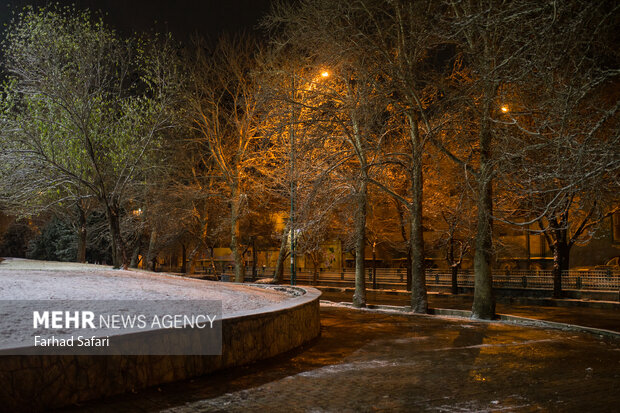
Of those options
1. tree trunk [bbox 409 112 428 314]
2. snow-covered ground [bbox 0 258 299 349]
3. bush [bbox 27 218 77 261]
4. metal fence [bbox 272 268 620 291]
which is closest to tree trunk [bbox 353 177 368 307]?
tree trunk [bbox 409 112 428 314]

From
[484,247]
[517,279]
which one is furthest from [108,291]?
[517,279]

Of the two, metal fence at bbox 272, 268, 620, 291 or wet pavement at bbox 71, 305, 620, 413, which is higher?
metal fence at bbox 272, 268, 620, 291

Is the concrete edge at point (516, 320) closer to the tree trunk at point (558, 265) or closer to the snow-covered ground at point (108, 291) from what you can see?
the snow-covered ground at point (108, 291)

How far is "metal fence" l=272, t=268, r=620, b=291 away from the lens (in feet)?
84.3

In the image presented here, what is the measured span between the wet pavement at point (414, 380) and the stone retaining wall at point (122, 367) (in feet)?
0.56

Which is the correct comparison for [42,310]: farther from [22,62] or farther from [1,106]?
[1,106]

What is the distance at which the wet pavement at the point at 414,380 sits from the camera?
6.48 m

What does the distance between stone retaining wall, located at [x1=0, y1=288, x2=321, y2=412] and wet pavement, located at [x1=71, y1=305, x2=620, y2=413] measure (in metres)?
0.17

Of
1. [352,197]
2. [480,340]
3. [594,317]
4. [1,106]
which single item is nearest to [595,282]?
[594,317]

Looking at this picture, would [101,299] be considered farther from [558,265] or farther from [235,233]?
[558,265]

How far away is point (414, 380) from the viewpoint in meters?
7.94

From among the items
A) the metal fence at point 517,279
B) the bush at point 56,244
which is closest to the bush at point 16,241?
the bush at point 56,244

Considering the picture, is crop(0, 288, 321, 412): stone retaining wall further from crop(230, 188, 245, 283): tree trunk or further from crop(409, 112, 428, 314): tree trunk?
crop(230, 188, 245, 283): tree trunk

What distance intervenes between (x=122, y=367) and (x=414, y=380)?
405cm
